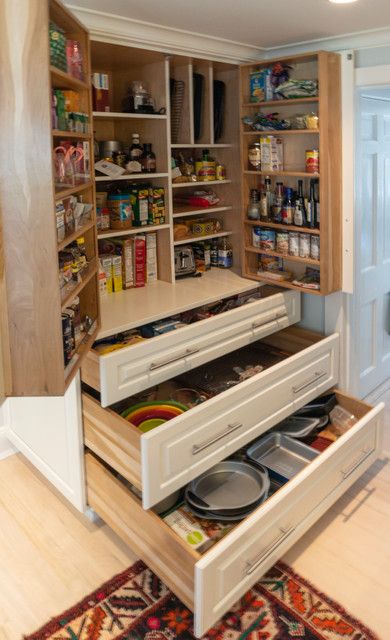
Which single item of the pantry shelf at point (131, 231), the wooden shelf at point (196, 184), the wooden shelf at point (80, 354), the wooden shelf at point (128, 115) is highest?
the wooden shelf at point (128, 115)

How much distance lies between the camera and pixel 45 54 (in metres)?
1.29

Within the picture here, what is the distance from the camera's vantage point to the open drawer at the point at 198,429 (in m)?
1.83

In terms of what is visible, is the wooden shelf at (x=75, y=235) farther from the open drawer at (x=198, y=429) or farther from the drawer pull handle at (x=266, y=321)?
the drawer pull handle at (x=266, y=321)

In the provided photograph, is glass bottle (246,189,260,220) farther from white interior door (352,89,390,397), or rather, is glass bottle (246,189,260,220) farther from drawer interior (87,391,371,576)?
drawer interior (87,391,371,576)

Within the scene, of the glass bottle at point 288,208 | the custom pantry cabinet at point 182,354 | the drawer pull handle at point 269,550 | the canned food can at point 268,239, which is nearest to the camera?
the custom pantry cabinet at point 182,354

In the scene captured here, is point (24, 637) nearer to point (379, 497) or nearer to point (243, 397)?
point (243, 397)

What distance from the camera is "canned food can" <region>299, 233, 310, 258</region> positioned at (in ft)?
8.29

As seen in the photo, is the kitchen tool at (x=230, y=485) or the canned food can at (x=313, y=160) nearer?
the kitchen tool at (x=230, y=485)

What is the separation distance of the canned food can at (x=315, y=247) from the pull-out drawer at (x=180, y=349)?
26 cm

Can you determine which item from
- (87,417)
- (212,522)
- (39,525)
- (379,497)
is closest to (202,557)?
(212,522)

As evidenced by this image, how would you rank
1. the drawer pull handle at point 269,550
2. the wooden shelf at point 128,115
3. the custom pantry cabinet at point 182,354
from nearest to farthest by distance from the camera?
the custom pantry cabinet at point 182,354
the drawer pull handle at point 269,550
the wooden shelf at point 128,115

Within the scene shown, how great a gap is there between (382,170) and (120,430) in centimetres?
201

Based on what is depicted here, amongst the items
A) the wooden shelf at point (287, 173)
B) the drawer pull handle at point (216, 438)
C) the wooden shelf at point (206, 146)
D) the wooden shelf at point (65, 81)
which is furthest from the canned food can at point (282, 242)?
the wooden shelf at point (65, 81)

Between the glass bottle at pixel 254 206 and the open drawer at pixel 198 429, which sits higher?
the glass bottle at pixel 254 206
